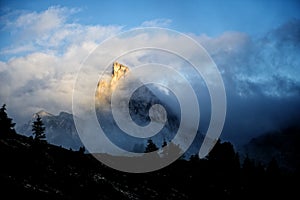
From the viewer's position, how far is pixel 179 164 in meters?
78.3

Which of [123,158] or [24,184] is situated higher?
[123,158]

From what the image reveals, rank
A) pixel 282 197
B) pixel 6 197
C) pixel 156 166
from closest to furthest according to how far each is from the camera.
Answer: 1. pixel 6 197
2. pixel 282 197
3. pixel 156 166

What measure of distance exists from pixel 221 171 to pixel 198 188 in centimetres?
603

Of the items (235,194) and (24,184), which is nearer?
(24,184)

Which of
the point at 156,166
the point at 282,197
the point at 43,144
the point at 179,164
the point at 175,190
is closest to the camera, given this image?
the point at 43,144

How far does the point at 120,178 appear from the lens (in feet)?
190

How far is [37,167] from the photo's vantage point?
41938mm

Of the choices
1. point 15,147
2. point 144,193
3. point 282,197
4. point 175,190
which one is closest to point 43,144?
point 15,147

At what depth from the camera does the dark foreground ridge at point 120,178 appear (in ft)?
121

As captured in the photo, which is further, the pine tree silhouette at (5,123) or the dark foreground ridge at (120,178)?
the pine tree silhouette at (5,123)

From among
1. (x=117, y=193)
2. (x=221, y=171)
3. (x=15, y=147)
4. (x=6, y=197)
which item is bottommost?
(x=6, y=197)

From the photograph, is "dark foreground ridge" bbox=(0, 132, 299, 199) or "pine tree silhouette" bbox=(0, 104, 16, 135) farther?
"pine tree silhouette" bbox=(0, 104, 16, 135)

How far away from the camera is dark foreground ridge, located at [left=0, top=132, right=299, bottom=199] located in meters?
36.7

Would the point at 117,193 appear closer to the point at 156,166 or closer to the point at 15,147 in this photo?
the point at 15,147
